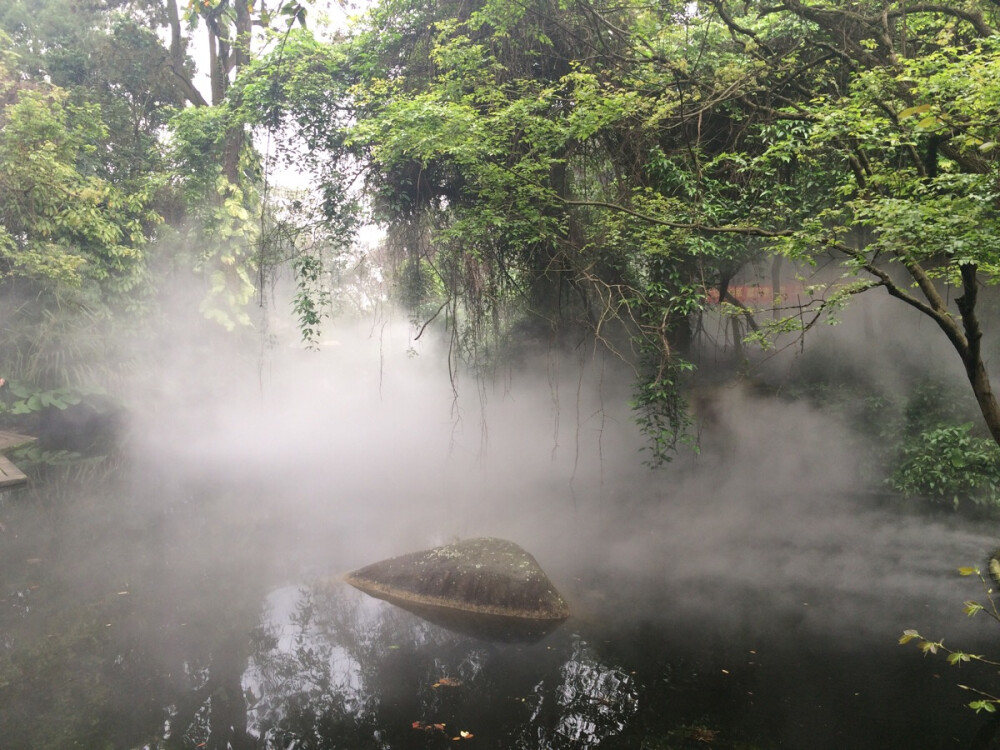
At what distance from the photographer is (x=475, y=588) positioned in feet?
19.5

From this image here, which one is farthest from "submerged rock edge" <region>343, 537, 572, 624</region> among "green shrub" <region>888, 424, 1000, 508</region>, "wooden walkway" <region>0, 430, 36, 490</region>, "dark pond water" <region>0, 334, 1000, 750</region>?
"wooden walkway" <region>0, 430, 36, 490</region>

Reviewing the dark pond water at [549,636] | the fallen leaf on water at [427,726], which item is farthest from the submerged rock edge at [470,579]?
the fallen leaf on water at [427,726]

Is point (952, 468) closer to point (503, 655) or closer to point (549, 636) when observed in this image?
point (549, 636)

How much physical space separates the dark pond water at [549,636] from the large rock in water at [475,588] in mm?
227

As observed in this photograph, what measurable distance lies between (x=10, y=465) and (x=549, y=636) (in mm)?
10334

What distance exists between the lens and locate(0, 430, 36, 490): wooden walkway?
10.1m

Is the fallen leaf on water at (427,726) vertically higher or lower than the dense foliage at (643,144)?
lower

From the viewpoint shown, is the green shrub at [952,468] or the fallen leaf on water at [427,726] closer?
the fallen leaf on water at [427,726]

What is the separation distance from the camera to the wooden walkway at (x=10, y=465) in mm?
10055

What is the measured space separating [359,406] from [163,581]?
12.9m

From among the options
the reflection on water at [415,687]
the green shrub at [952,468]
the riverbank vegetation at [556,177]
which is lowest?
the reflection on water at [415,687]

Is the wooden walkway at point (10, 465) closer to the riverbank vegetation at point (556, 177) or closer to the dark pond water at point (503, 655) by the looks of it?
the riverbank vegetation at point (556, 177)

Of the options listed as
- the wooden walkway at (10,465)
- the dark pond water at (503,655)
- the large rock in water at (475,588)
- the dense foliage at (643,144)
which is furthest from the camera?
the wooden walkway at (10,465)

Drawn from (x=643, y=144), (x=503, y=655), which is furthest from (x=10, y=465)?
(x=643, y=144)
